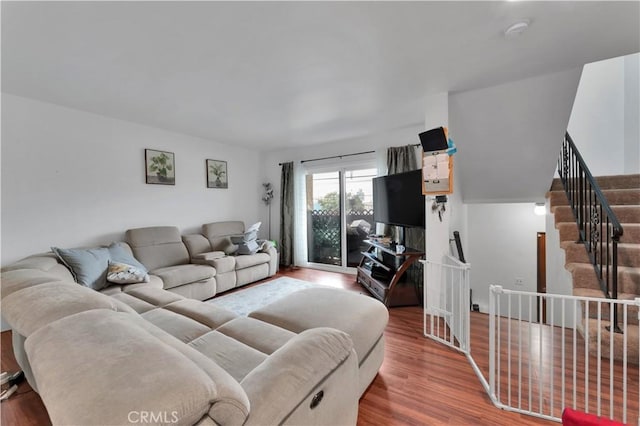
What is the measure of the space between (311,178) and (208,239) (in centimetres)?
223

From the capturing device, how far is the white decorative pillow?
2.59m

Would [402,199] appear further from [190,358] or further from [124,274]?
[124,274]

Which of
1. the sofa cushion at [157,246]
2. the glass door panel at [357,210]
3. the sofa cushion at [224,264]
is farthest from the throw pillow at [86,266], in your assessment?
the glass door panel at [357,210]

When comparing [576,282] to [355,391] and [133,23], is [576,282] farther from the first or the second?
[133,23]

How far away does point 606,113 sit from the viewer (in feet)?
11.8

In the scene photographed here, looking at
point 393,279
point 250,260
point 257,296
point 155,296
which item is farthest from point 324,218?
point 155,296

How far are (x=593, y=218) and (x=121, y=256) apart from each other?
16.8 ft

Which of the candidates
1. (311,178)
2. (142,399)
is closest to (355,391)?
(142,399)

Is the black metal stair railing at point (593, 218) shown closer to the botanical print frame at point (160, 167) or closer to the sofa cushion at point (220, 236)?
the sofa cushion at point (220, 236)

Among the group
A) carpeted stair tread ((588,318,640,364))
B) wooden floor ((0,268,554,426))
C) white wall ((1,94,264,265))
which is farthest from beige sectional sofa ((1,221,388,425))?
carpeted stair tread ((588,318,640,364))

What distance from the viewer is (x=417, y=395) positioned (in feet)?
5.47

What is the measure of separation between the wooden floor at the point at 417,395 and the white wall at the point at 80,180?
3.81 ft

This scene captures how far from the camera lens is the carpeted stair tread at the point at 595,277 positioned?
2258 millimetres

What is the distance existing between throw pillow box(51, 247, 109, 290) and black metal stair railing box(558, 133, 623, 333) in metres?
4.61
